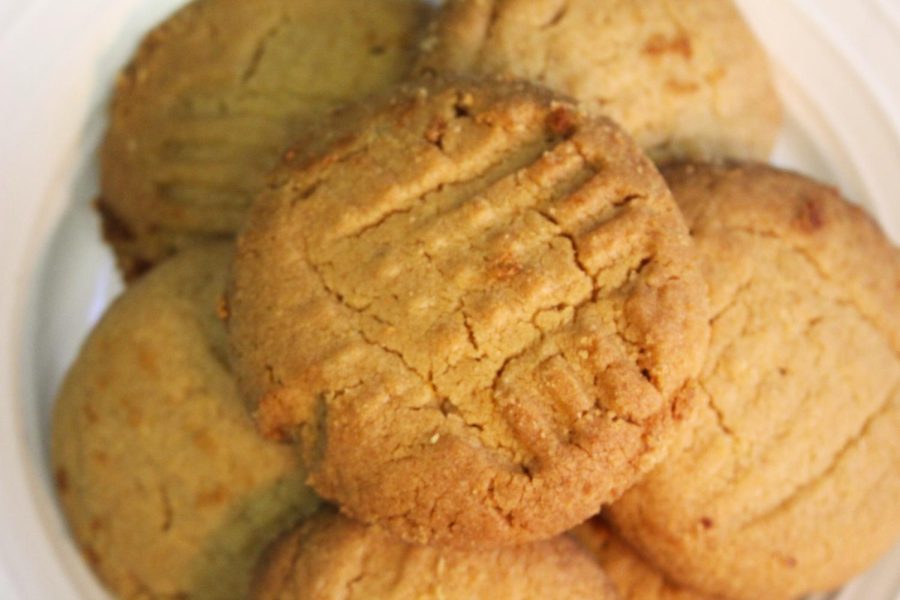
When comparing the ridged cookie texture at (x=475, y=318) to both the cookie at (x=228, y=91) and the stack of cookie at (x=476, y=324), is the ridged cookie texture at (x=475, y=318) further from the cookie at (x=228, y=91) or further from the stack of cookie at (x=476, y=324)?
the cookie at (x=228, y=91)

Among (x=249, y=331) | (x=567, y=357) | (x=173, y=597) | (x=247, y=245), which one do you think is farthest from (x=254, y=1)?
(x=173, y=597)

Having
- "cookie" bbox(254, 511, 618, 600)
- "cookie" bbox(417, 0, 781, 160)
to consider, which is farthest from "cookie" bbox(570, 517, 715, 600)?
"cookie" bbox(417, 0, 781, 160)

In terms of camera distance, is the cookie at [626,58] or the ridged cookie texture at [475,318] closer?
the ridged cookie texture at [475,318]

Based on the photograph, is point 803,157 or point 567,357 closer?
point 567,357

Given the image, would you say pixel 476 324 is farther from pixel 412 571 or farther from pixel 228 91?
pixel 228 91

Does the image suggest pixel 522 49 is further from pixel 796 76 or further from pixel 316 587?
pixel 316 587

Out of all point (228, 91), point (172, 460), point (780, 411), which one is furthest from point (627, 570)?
point (228, 91)

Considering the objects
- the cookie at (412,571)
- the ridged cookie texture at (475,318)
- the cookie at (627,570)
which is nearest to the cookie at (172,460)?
the cookie at (412,571)
